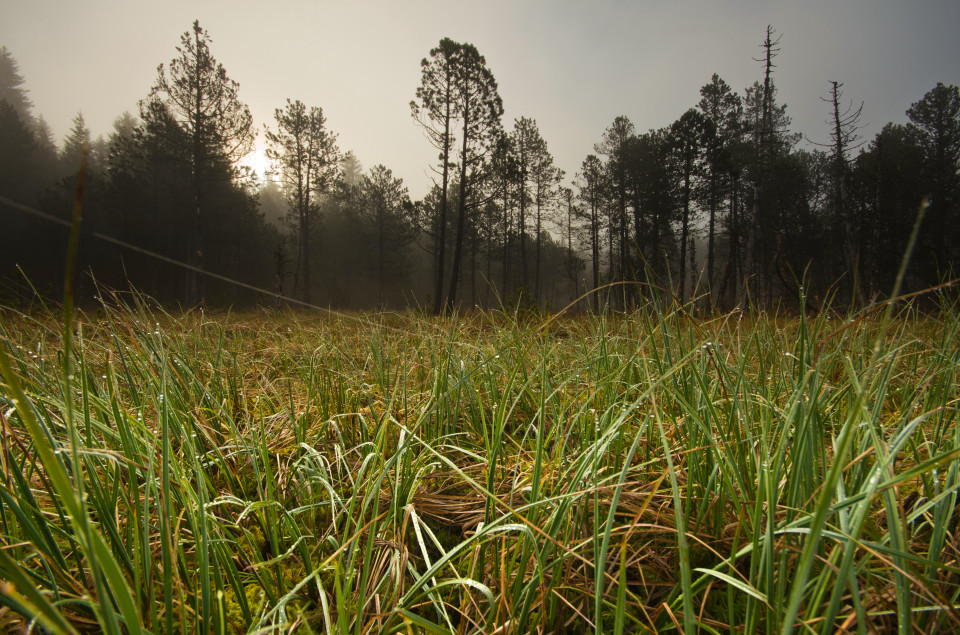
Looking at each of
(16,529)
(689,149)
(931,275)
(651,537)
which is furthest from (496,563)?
(931,275)

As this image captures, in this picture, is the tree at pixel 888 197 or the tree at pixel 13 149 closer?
the tree at pixel 888 197

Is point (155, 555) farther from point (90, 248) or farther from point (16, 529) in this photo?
point (90, 248)

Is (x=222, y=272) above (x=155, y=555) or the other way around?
above

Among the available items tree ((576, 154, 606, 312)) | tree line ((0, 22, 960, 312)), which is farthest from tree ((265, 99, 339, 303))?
tree ((576, 154, 606, 312))

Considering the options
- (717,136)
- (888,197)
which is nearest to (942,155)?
(888,197)

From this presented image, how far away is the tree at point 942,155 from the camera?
60.3 ft

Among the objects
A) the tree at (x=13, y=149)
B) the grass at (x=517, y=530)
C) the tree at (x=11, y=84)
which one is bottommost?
the grass at (x=517, y=530)

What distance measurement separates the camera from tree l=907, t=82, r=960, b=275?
1839cm

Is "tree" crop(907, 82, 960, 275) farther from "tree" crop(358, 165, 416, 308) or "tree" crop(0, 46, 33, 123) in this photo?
"tree" crop(0, 46, 33, 123)

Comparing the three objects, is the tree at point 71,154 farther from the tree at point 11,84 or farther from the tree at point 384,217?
the tree at point 384,217

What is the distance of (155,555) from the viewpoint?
930mm

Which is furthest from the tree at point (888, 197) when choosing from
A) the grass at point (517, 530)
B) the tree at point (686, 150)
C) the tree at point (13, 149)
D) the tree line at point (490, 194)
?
the tree at point (13, 149)

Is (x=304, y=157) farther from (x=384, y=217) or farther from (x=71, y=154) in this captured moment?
(x=71, y=154)

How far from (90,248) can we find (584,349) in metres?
30.7
